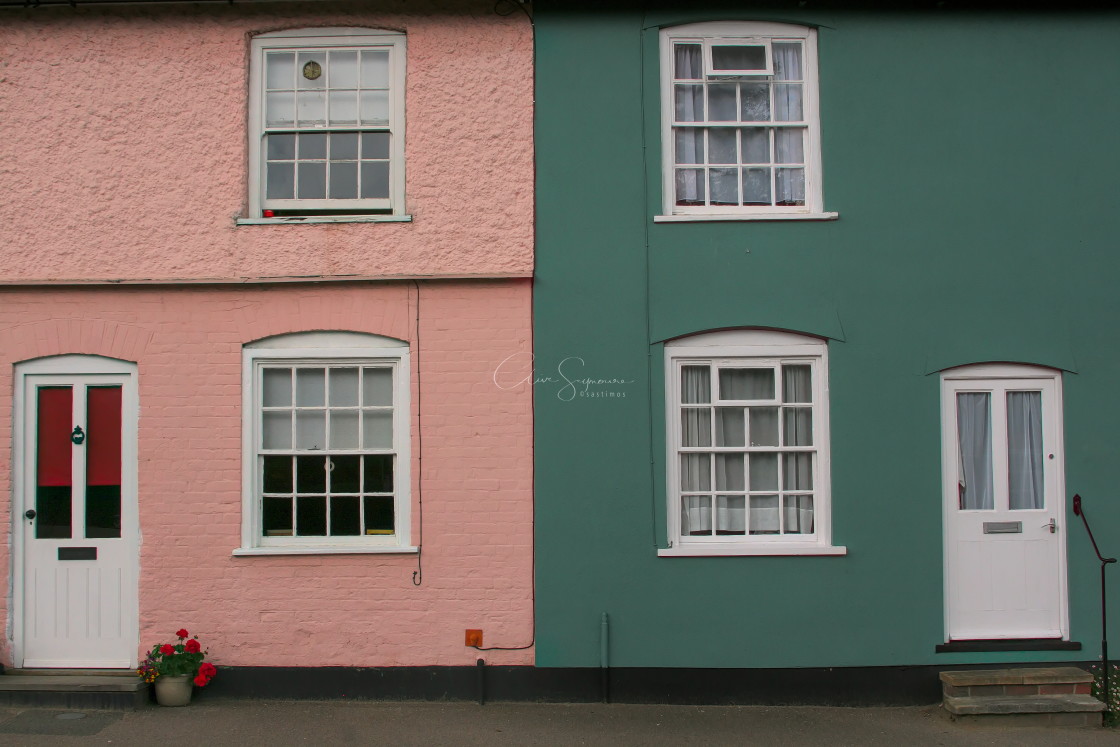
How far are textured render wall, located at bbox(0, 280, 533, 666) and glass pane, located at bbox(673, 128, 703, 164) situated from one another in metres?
1.71

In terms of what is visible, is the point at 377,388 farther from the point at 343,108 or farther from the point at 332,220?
the point at 343,108

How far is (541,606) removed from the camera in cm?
697

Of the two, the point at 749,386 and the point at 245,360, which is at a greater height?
the point at 245,360

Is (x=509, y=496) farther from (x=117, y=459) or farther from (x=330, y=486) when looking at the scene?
(x=117, y=459)

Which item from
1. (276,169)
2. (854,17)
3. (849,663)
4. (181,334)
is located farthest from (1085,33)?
(181,334)

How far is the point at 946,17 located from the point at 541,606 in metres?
5.80

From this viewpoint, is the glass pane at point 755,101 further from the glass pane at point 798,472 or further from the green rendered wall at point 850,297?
the glass pane at point 798,472

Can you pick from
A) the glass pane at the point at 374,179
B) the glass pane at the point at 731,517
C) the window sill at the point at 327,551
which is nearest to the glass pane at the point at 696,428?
the glass pane at the point at 731,517

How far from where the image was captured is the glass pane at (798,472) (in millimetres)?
7113

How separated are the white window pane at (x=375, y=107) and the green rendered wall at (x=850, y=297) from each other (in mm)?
1280

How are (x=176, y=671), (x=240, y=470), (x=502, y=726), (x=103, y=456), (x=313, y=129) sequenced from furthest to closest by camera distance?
(x=313, y=129), (x=103, y=456), (x=240, y=470), (x=176, y=671), (x=502, y=726)

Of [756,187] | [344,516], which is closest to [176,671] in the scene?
[344,516]

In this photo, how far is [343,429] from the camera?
7.15 metres

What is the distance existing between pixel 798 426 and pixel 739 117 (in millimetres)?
2598
